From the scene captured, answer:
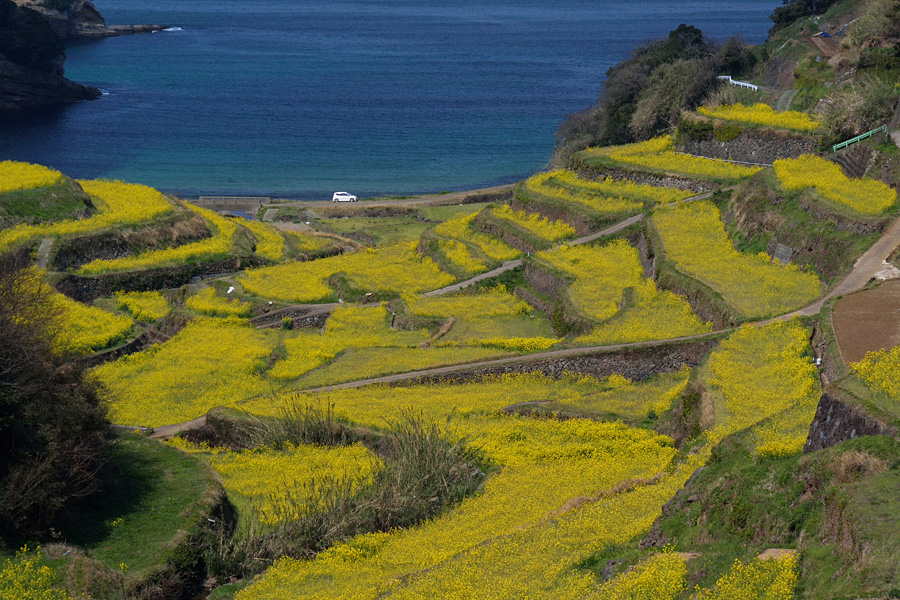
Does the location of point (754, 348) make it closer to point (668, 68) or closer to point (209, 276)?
point (209, 276)

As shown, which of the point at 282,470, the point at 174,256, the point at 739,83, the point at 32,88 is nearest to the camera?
the point at 282,470

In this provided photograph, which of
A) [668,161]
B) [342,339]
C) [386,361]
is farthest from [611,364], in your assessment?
[668,161]

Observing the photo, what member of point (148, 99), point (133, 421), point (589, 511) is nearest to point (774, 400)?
point (589, 511)

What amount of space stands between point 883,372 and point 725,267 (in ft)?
67.4

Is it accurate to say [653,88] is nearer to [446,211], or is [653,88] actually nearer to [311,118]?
[446,211]

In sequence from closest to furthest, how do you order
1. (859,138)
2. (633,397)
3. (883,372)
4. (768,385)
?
(883,372), (768,385), (633,397), (859,138)

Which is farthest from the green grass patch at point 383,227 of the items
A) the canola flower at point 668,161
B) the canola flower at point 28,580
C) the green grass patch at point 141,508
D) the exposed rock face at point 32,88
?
the exposed rock face at point 32,88

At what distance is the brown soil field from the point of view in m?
27.1

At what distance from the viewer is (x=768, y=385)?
28766mm

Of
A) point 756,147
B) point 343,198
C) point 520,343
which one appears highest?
point 756,147

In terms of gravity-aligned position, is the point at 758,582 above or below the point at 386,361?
above

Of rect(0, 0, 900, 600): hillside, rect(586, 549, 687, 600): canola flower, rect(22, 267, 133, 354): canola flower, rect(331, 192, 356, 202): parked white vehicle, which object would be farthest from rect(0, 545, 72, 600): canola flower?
rect(331, 192, 356, 202): parked white vehicle

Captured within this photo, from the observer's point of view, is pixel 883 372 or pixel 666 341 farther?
pixel 666 341

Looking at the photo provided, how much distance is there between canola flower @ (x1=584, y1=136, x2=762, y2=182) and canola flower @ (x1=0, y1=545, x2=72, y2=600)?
145ft
